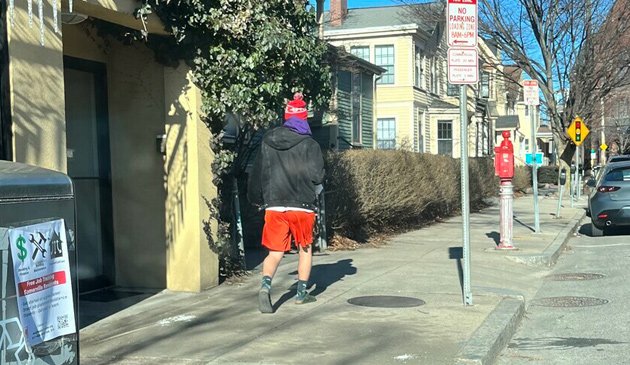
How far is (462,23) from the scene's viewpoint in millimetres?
6449

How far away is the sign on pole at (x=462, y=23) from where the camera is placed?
20.9 feet

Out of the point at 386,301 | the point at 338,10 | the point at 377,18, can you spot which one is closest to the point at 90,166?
the point at 386,301

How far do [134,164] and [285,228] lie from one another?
2.19 meters

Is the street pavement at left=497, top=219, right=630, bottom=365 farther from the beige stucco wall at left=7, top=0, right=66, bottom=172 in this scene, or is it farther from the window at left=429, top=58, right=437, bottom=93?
the window at left=429, top=58, right=437, bottom=93

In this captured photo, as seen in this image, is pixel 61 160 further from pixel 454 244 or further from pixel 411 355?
pixel 454 244

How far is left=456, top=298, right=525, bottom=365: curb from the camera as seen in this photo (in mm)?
4895

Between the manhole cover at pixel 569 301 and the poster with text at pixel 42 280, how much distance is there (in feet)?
19.2

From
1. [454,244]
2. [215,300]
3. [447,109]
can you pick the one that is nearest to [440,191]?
[454,244]

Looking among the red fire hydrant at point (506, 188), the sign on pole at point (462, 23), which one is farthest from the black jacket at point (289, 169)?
the red fire hydrant at point (506, 188)

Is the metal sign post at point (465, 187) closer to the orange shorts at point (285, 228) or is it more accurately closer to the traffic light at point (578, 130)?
the orange shorts at point (285, 228)

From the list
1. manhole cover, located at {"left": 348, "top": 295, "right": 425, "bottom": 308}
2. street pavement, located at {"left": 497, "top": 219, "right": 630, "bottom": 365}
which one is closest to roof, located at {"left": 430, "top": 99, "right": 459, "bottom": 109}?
street pavement, located at {"left": 497, "top": 219, "right": 630, "bottom": 365}

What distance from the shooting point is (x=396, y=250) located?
1122 centimetres

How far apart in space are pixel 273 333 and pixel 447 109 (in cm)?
2727

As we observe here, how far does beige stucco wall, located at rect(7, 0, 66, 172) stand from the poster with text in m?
2.29
